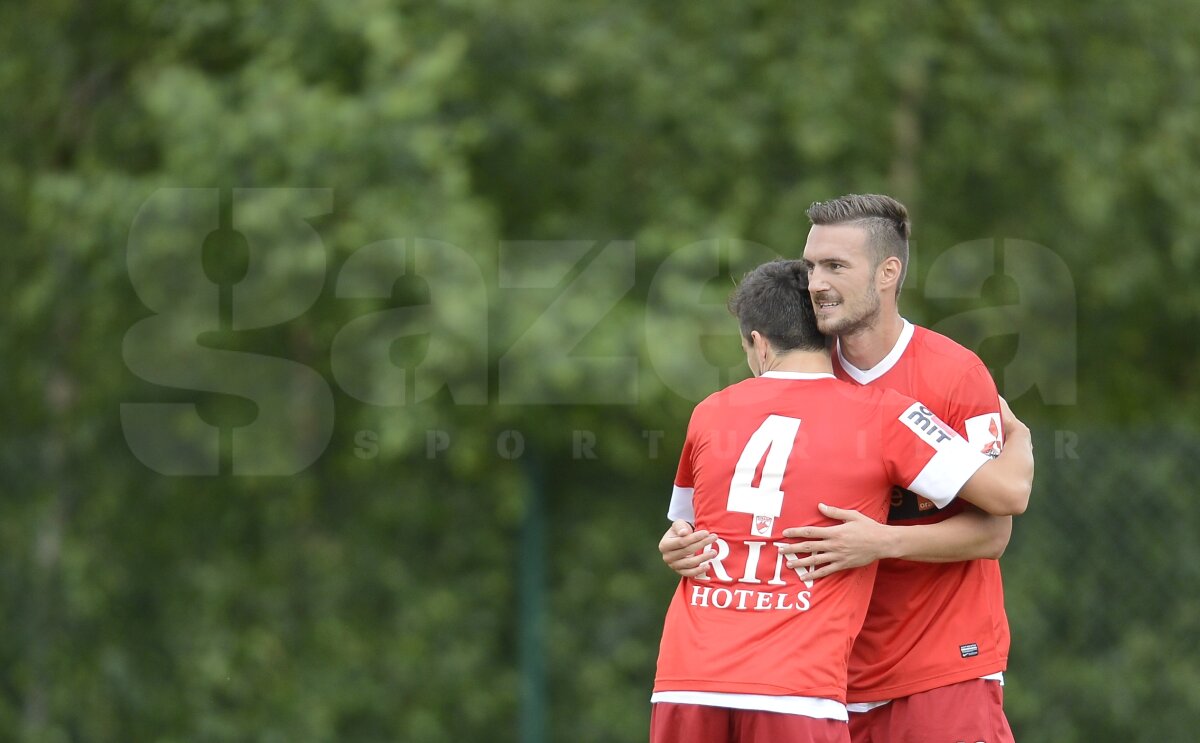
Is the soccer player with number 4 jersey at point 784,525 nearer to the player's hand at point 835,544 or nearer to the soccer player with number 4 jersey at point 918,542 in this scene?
the player's hand at point 835,544

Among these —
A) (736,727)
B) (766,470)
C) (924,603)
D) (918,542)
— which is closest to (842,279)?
(766,470)

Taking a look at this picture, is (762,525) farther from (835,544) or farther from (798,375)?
(798,375)

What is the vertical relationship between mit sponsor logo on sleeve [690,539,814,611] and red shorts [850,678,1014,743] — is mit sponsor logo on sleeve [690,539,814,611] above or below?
above

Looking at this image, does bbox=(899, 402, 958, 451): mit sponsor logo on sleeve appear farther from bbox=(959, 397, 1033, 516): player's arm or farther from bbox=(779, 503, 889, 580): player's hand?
bbox=(779, 503, 889, 580): player's hand

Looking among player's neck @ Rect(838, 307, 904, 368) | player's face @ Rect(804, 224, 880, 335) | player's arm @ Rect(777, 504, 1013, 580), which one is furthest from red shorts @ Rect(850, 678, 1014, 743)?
player's face @ Rect(804, 224, 880, 335)

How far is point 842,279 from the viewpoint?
10.6 feet

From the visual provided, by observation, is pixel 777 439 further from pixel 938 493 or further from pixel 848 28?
pixel 848 28

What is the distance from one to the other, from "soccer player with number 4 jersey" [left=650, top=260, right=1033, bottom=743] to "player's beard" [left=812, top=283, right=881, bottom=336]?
0.14m

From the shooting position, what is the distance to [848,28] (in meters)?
7.57

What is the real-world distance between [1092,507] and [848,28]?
3.16 metres

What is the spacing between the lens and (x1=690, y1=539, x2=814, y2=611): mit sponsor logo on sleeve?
2961 millimetres

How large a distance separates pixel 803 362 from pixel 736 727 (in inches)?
34.4

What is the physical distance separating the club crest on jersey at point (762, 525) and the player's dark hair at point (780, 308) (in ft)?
1.38

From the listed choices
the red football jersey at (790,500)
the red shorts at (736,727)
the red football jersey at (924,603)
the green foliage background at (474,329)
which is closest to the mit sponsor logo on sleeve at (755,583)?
the red football jersey at (790,500)
